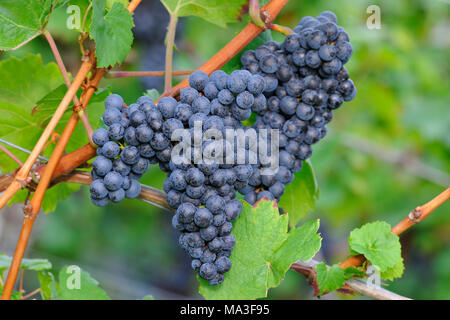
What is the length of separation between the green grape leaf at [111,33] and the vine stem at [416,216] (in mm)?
646

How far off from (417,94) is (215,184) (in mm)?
2859

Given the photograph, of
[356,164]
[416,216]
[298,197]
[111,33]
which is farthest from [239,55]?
[356,164]

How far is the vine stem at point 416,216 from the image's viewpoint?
918mm

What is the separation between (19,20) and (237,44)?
0.44m

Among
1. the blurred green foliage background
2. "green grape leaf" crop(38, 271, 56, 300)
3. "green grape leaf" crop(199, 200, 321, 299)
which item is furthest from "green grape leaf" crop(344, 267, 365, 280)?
the blurred green foliage background

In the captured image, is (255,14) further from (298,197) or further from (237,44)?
(298,197)

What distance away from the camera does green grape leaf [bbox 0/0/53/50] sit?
882mm

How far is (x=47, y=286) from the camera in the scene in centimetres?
111

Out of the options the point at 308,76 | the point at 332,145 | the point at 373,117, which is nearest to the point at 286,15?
the point at 332,145

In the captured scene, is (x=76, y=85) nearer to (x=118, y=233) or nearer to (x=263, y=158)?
→ (x=263, y=158)

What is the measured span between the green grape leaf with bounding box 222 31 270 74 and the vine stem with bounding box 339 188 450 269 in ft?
1.60

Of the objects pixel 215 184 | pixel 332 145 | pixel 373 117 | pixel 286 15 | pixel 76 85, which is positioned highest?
pixel 286 15

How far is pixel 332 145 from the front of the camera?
263 centimetres

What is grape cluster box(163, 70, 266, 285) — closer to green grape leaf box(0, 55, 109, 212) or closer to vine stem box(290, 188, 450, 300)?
vine stem box(290, 188, 450, 300)
